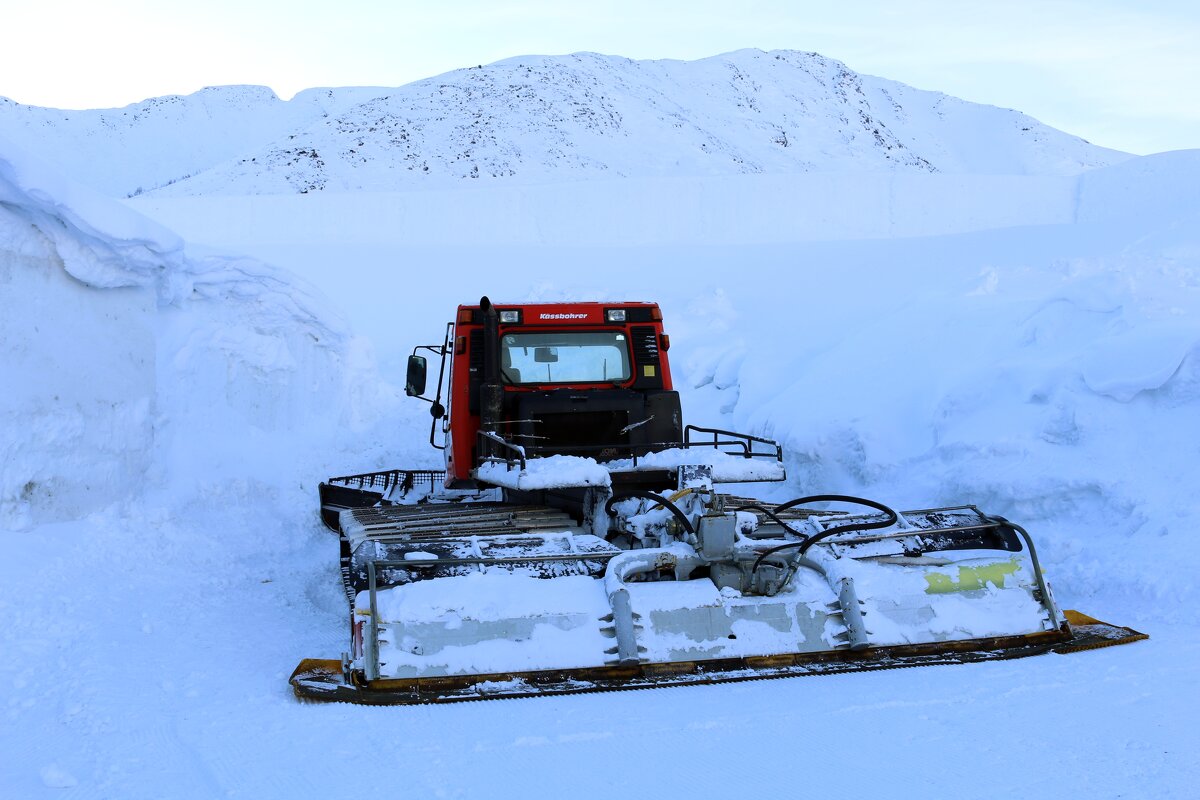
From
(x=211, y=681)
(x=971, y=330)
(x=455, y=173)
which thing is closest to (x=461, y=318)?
(x=211, y=681)

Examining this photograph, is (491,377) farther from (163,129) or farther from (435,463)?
(163,129)

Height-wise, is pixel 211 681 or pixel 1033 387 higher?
pixel 1033 387

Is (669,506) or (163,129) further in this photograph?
(163,129)

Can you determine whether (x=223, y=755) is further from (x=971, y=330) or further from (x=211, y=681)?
(x=971, y=330)

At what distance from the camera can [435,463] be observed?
40.5ft

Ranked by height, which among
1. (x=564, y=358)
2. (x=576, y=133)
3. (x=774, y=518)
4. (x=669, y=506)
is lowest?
(x=774, y=518)

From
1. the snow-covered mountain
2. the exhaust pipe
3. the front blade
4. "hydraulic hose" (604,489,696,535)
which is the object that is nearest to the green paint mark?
the front blade

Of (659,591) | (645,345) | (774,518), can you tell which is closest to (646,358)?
(645,345)

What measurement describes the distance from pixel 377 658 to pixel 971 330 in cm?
907

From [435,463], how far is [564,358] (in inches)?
188

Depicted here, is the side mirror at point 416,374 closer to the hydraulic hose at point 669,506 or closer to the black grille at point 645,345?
the black grille at point 645,345

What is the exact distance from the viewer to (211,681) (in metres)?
4.96

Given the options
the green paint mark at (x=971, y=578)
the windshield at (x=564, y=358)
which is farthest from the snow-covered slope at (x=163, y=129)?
the green paint mark at (x=971, y=578)

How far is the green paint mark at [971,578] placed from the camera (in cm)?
528
